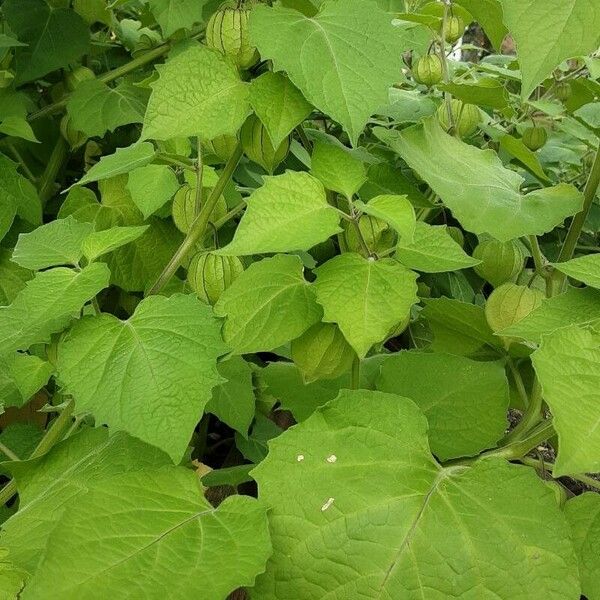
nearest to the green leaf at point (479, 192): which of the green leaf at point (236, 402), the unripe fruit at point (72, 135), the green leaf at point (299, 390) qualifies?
the green leaf at point (299, 390)

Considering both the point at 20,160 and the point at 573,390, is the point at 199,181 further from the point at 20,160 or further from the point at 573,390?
the point at 20,160

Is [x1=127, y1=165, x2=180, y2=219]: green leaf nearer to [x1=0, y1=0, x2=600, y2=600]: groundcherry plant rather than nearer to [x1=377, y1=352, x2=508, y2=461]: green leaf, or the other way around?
[x1=0, y1=0, x2=600, y2=600]: groundcherry plant

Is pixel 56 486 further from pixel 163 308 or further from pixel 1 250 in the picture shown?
pixel 1 250

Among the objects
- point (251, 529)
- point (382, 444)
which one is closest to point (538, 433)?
point (382, 444)

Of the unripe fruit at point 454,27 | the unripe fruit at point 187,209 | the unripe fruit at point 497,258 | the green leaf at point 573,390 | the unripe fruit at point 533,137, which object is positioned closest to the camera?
the green leaf at point 573,390

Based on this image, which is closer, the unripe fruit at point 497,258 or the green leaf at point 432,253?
the green leaf at point 432,253

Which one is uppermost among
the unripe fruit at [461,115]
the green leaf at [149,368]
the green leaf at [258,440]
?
the green leaf at [149,368]

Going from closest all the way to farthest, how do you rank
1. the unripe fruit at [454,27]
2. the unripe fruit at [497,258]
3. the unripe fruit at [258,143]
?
the unripe fruit at [258,143]
the unripe fruit at [497,258]
the unripe fruit at [454,27]

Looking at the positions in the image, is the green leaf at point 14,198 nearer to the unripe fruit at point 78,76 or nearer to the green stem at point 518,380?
the unripe fruit at point 78,76
